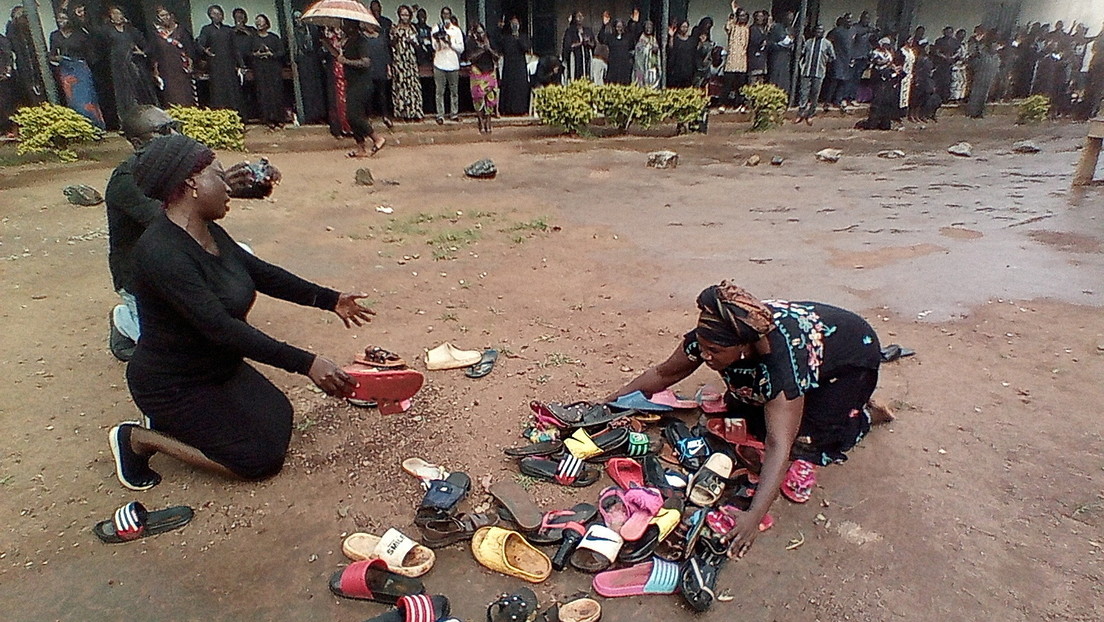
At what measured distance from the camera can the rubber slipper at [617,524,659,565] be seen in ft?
7.88

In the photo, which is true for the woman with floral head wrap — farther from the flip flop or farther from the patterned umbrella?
the patterned umbrella

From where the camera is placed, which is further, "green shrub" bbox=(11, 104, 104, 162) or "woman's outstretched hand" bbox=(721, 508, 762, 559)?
"green shrub" bbox=(11, 104, 104, 162)

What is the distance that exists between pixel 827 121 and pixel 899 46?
2.78m

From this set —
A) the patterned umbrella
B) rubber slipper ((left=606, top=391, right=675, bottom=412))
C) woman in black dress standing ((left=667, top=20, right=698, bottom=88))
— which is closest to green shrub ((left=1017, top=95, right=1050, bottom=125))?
woman in black dress standing ((left=667, top=20, right=698, bottom=88))

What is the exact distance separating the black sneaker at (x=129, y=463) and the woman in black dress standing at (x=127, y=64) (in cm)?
809

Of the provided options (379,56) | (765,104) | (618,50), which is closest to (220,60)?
(379,56)

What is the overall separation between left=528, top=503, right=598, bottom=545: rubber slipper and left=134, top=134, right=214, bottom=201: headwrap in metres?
1.74

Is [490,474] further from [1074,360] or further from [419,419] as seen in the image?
[1074,360]

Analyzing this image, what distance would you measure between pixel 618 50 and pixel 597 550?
12.1 m

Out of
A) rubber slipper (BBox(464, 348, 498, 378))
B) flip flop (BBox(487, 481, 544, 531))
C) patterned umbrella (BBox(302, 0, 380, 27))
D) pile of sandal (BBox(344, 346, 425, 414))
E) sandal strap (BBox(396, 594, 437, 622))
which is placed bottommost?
flip flop (BBox(487, 481, 544, 531))

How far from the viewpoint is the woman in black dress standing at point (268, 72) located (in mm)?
10594

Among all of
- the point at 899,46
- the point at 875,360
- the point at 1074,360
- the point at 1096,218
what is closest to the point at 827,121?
the point at 899,46

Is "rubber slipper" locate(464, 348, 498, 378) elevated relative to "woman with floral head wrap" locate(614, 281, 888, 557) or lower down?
lower down

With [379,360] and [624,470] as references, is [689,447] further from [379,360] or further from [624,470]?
[379,360]
